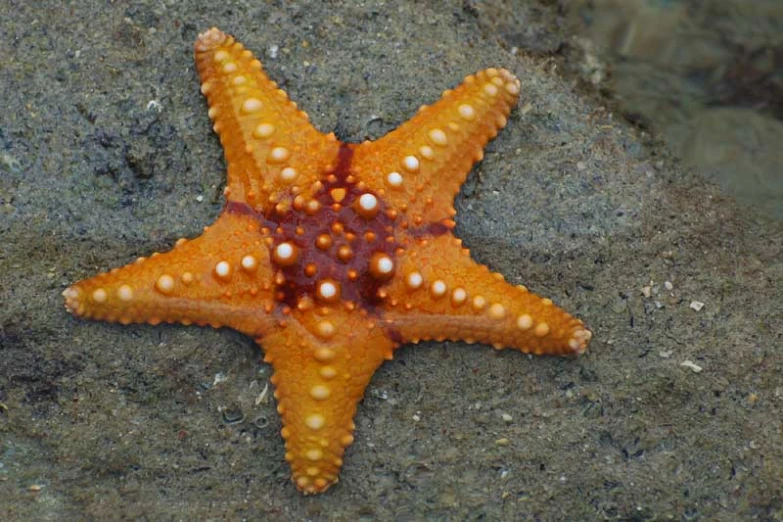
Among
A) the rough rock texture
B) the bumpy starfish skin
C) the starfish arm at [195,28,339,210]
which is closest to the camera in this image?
the bumpy starfish skin

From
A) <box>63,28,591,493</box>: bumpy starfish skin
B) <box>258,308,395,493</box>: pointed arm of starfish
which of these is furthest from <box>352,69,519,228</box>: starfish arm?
<box>258,308,395,493</box>: pointed arm of starfish

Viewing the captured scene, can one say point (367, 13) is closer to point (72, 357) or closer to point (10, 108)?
point (10, 108)

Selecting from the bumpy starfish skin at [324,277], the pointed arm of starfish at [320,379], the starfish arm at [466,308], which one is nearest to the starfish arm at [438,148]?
the bumpy starfish skin at [324,277]

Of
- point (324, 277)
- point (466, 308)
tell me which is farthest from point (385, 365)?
point (324, 277)

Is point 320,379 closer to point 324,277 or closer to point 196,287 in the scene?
point 324,277

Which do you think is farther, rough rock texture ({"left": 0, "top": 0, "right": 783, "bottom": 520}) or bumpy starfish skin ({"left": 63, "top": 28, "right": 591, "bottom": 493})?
rough rock texture ({"left": 0, "top": 0, "right": 783, "bottom": 520})

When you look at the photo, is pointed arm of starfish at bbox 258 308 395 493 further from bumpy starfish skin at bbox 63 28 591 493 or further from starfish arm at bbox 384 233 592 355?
starfish arm at bbox 384 233 592 355
